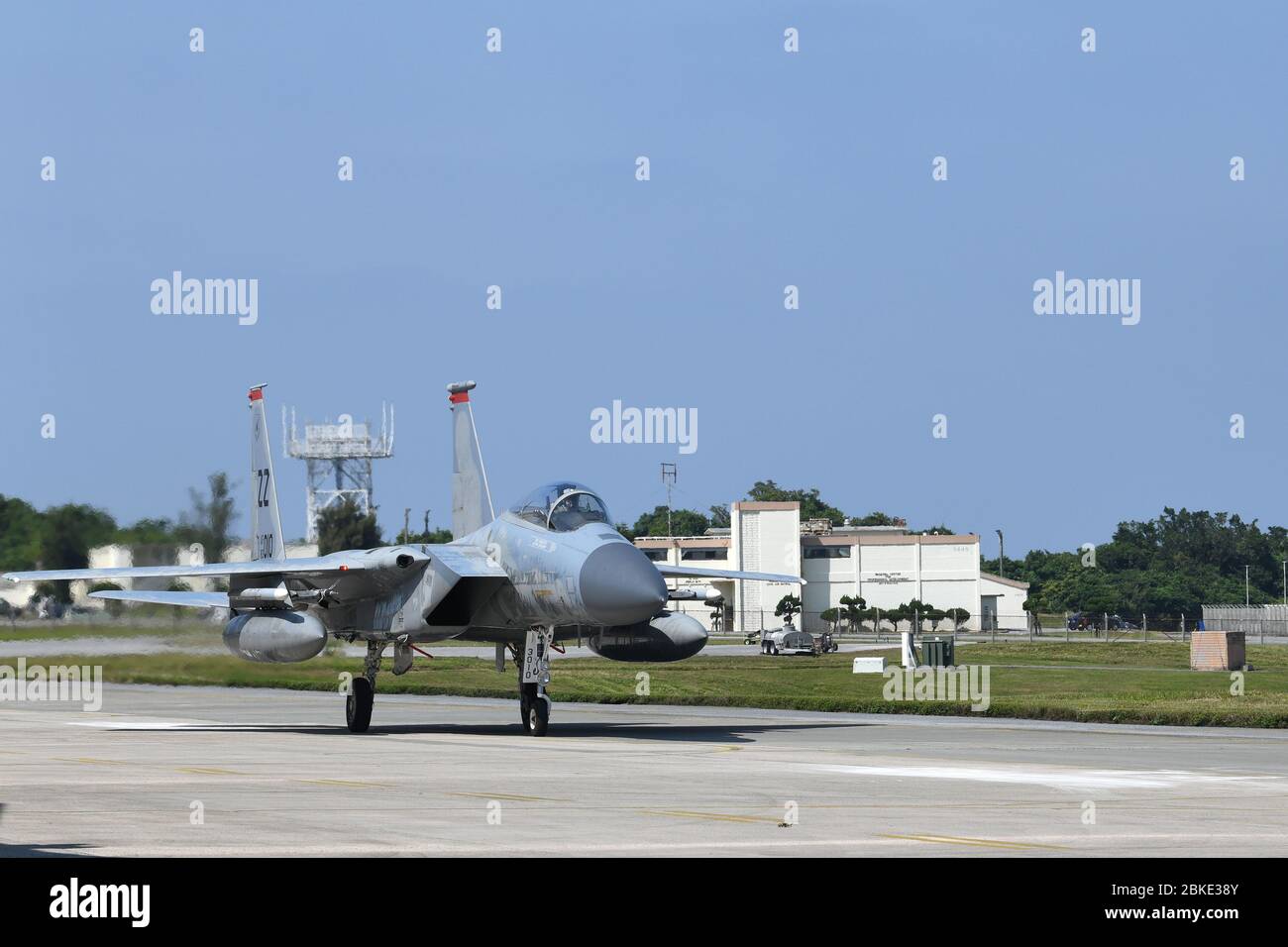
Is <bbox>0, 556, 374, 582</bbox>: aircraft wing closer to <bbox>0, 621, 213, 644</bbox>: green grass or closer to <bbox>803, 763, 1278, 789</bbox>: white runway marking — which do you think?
<bbox>0, 621, 213, 644</bbox>: green grass

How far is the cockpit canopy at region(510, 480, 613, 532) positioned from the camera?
25.0 metres

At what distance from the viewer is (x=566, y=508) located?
82.5 ft

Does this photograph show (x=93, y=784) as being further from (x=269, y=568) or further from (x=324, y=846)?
(x=269, y=568)

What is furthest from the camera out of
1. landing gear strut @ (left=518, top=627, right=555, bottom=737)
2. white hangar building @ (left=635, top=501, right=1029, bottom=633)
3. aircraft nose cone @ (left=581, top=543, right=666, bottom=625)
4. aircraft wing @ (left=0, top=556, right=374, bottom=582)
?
white hangar building @ (left=635, top=501, right=1029, bottom=633)

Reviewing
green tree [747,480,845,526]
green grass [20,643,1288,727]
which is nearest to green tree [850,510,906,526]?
green tree [747,480,845,526]

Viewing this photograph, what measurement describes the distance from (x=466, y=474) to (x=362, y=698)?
4.48 m

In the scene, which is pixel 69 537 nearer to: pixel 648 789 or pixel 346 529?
pixel 346 529

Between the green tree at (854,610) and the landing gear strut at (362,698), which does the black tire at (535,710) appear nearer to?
the landing gear strut at (362,698)

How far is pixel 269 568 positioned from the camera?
89.7 feet

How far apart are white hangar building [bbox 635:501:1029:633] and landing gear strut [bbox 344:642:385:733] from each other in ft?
298

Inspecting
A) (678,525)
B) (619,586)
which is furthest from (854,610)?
(619,586)

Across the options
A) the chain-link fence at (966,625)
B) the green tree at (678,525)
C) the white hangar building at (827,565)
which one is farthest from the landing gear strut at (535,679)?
the green tree at (678,525)

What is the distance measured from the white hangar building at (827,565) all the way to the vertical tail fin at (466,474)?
3505 inches
